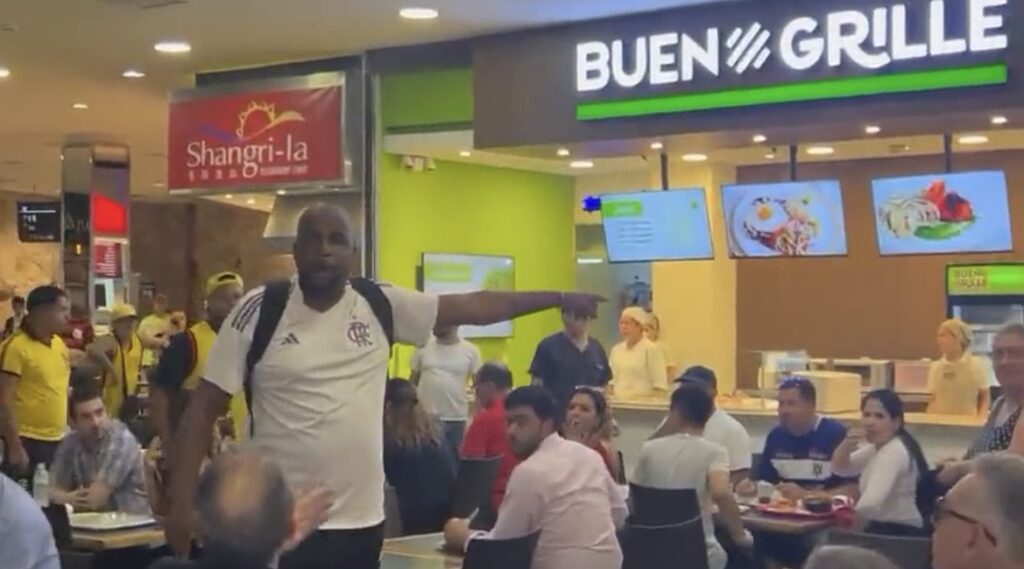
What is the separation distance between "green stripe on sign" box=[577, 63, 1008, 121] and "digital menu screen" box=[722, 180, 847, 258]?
1444 mm

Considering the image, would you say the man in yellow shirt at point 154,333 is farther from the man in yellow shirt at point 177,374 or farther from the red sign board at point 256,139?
the man in yellow shirt at point 177,374

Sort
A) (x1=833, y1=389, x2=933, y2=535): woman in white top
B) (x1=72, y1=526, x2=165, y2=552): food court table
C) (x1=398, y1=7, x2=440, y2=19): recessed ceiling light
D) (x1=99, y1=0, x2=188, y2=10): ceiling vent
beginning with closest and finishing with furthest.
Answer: (x1=72, y1=526, x2=165, y2=552): food court table < (x1=833, y1=389, x2=933, y2=535): woman in white top < (x1=99, y1=0, x2=188, y2=10): ceiling vent < (x1=398, y1=7, x2=440, y2=19): recessed ceiling light

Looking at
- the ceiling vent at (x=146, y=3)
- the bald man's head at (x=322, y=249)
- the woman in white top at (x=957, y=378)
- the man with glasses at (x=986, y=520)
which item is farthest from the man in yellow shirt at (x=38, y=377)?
the man with glasses at (x=986, y=520)

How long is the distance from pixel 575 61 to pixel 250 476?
6.58 metres

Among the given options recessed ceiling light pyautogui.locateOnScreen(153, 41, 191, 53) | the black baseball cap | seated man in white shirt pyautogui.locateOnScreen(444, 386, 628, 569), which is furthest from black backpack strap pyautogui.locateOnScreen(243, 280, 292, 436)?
recessed ceiling light pyautogui.locateOnScreen(153, 41, 191, 53)

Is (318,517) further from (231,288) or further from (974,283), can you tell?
(974,283)

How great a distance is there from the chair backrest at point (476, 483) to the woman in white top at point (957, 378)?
4.26 meters

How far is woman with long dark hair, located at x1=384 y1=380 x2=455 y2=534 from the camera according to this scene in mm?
6867

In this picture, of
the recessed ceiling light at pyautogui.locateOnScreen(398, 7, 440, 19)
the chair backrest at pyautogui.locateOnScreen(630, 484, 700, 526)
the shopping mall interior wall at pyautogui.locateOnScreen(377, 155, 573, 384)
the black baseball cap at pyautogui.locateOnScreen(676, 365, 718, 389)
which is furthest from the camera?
the shopping mall interior wall at pyautogui.locateOnScreen(377, 155, 573, 384)

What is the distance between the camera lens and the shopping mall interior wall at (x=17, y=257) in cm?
2173

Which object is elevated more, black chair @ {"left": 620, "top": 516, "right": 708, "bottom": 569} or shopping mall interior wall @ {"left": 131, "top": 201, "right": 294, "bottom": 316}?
shopping mall interior wall @ {"left": 131, "top": 201, "right": 294, "bottom": 316}

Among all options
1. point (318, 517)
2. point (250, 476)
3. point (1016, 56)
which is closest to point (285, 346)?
point (318, 517)

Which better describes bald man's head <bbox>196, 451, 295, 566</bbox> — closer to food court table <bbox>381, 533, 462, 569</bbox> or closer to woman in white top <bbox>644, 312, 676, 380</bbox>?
food court table <bbox>381, 533, 462, 569</bbox>

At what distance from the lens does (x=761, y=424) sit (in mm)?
9695
